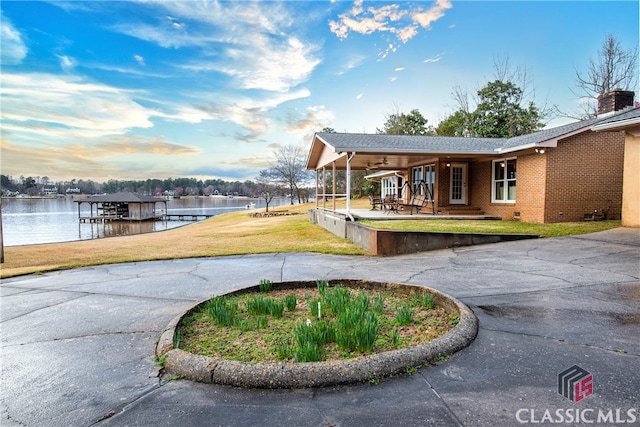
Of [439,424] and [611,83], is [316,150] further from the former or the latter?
[611,83]

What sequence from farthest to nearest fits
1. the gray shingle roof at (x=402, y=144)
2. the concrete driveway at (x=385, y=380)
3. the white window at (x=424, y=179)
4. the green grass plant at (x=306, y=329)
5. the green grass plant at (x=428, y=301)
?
the white window at (x=424, y=179)
the gray shingle roof at (x=402, y=144)
the green grass plant at (x=428, y=301)
the green grass plant at (x=306, y=329)
the concrete driveway at (x=385, y=380)

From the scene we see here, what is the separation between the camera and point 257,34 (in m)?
15.5

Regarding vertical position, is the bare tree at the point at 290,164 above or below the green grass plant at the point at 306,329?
above

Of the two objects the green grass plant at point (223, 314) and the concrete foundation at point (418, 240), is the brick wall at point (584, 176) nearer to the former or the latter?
the concrete foundation at point (418, 240)

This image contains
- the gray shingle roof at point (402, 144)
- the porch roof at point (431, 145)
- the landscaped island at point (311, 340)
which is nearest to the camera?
the landscaped island at point (311, 340)

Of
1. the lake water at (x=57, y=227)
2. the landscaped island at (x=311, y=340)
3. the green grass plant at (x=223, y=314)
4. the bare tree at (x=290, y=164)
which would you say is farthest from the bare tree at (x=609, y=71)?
the lake water at (x=57, y=227)

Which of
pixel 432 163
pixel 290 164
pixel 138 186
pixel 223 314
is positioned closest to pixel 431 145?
pixel 432 163

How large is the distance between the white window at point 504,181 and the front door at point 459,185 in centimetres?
151

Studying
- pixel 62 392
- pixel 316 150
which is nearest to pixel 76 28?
pixel 316 150

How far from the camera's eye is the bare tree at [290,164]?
6388 centimetres

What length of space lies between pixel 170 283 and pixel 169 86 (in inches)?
731

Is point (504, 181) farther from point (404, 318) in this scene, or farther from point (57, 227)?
point (57, 227)

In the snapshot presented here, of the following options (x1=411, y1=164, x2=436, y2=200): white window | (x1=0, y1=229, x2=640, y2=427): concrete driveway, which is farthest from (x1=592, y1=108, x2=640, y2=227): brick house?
(x1=411, y1=164, x2=436, y2=200): white window

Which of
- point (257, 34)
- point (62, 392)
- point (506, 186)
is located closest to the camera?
point (62, 392)
